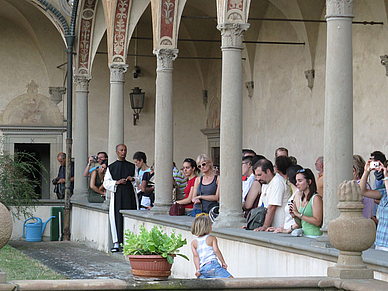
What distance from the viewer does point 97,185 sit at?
587 inches

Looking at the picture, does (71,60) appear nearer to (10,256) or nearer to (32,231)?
(32,231)

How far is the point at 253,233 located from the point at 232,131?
173 cm

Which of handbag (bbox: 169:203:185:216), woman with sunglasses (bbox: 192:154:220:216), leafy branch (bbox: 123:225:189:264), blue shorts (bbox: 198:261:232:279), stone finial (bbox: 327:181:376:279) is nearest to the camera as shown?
stone finial (bbox: 327:181:376:279)

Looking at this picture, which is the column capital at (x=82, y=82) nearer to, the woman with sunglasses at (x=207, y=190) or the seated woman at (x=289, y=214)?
the woman with sunglasses at (x=207, y=190)

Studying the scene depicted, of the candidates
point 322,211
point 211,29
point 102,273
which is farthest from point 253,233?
point 211,29

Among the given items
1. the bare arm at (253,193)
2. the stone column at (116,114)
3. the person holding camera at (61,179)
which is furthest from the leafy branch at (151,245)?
the person holding camera at (61,179)

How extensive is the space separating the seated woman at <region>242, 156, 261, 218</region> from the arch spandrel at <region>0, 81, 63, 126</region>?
11516mm

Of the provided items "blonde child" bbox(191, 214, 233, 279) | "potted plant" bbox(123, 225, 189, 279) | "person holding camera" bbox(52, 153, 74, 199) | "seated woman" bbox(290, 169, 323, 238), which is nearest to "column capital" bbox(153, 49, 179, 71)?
"seated woman" bbox(290, 169, 323, 238)

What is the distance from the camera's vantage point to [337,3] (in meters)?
6.71

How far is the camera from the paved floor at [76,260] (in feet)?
34.1

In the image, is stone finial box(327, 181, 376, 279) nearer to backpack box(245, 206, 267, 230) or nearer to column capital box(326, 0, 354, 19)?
column capital box(326, 0, 354, 19)

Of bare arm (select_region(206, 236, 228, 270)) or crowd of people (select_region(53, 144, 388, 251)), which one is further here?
crowd of people (select_region(53, 144, 388, 251))

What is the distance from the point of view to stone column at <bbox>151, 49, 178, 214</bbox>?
37.6 ft

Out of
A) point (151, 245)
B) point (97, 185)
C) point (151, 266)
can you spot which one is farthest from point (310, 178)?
point (97, 185)
